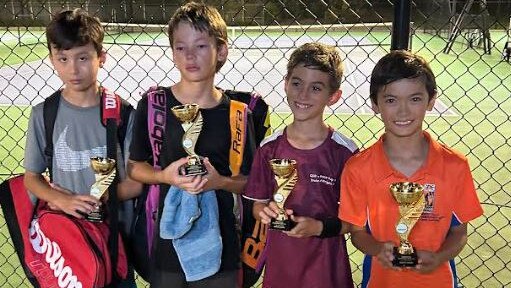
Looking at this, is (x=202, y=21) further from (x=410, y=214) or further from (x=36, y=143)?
(x=410, y=214)

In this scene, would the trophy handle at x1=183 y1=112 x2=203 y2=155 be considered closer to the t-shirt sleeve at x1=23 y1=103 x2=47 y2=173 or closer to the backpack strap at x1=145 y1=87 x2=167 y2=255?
the backpack strap at x1=145 y1=87 x2=167 y2=255

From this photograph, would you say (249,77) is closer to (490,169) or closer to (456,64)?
(456,64)

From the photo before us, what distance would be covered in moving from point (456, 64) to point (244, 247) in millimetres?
10413

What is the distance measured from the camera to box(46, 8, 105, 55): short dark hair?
2.09 m

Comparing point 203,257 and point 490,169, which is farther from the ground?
point 203,257

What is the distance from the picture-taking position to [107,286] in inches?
80.7

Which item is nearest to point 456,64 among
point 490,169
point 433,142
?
point 490,169

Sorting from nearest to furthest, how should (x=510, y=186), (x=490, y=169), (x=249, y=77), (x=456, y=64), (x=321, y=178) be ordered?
(x=321, y=178)
(x=510, y=186)
(x=490, y=169)
(x=249, y=77)
(x=456, y=64)

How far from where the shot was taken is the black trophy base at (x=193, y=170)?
1.81 m

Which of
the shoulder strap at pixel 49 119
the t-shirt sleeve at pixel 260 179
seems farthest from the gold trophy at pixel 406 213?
the shoulder strap at pixel 49 119

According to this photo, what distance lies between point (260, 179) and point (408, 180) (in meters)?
0.47

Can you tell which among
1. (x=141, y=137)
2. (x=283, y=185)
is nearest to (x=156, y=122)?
(x=141, y=137)

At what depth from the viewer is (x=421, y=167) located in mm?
1840

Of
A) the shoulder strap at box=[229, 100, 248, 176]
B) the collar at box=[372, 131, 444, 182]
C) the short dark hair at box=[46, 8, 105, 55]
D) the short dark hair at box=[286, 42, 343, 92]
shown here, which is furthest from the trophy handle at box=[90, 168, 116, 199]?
the collar at box=[372, 131, 444, 182]
